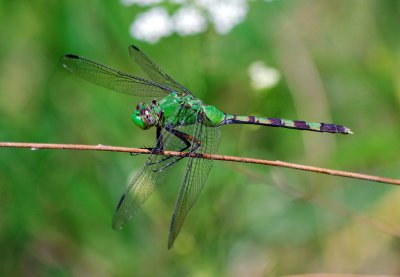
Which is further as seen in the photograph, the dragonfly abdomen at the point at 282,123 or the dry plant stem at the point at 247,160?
the dragonfly abdomen at the point at 282,123

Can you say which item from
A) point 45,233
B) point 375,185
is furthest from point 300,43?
point 45,233

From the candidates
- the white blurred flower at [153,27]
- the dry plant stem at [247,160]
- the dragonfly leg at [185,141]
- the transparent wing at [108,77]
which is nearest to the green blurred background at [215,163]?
the white blurred flower at [153,27]

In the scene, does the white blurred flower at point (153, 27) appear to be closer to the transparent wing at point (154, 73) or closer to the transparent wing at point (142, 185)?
the transparent wing at point (154, 73)

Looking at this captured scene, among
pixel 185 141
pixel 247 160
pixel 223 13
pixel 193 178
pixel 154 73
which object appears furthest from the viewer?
pixel 223 13

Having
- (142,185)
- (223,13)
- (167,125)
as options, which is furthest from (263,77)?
(142,185)

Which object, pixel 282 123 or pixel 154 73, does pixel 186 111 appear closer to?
pixel 154 73

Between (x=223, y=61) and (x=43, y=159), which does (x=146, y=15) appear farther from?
(x=43, y=159)
